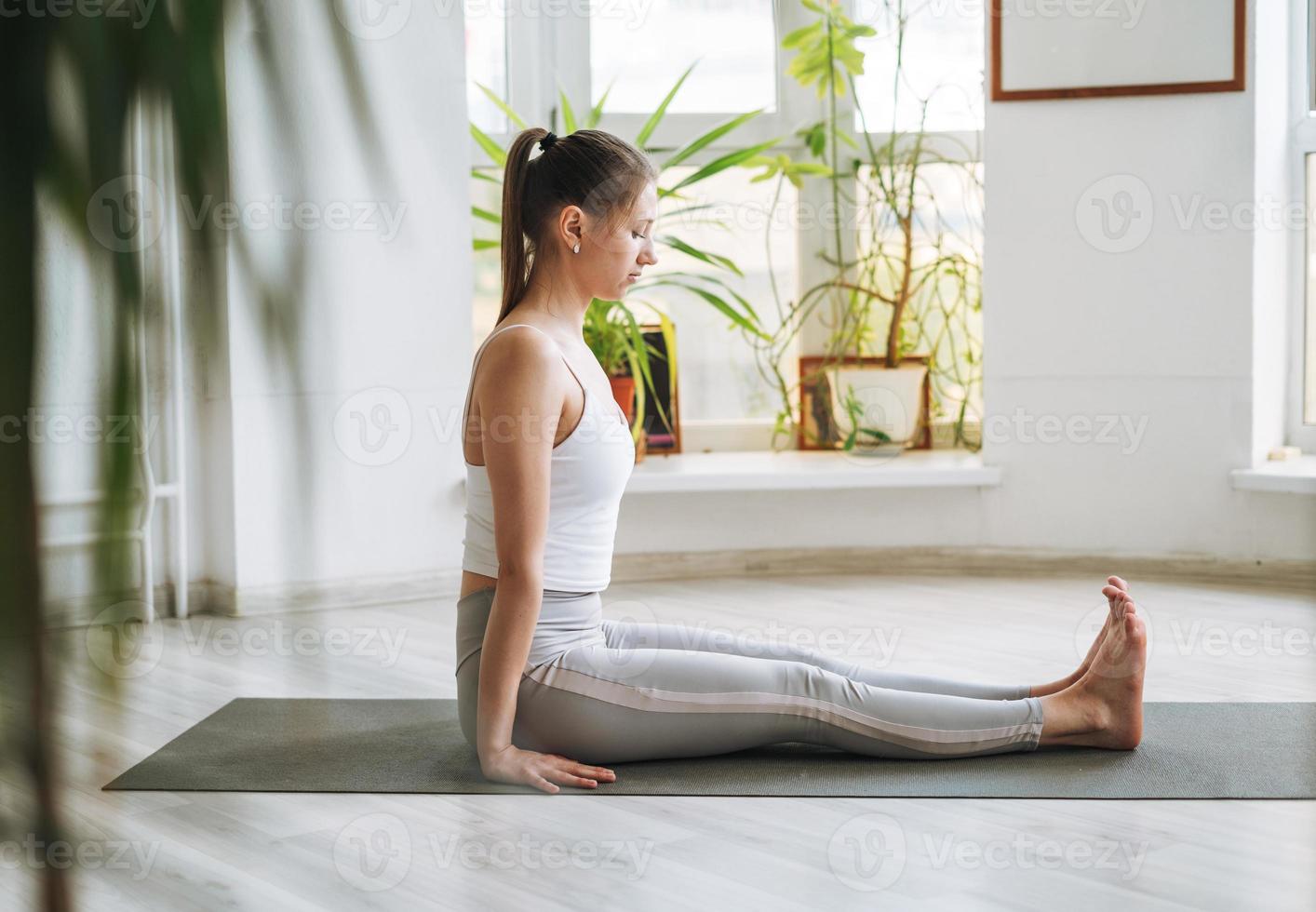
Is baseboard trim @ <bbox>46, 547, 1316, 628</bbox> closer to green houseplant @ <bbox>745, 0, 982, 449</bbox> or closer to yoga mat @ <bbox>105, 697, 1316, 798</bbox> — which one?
green houseplant @ <bbox>745, 0, 982, 449</bbox>

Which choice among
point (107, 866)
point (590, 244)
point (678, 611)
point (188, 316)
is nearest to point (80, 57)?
point (188, 316)

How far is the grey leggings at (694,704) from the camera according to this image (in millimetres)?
1906

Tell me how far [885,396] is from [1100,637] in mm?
2067

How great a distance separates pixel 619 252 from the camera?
6.43 ft

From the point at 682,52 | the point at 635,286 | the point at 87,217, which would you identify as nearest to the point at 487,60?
the point at 682,52

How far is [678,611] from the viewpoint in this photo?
3.27 metres

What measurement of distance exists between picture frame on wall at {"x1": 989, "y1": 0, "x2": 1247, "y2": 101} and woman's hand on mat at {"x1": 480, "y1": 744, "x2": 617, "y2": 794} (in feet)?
8.12

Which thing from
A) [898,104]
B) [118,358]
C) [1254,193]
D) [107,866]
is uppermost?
[898,104]

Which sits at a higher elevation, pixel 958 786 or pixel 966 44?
pixel 966 44

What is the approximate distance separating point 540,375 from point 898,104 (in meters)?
2.55

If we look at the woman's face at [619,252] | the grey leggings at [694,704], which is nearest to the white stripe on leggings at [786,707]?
the grey leggings at [694,704]

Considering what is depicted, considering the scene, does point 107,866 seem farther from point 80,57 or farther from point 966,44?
point 966,44

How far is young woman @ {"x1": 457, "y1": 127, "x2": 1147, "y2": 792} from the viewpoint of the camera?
1.87 meters

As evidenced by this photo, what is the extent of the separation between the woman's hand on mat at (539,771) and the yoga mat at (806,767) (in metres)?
0.03
